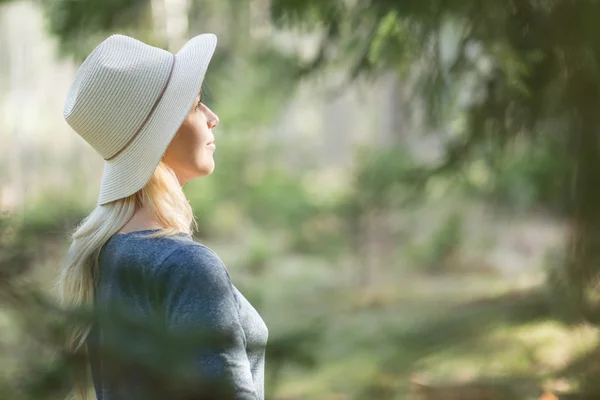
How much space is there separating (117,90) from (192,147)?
0.15m

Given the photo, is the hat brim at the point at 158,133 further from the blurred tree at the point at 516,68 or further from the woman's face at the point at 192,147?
the blurred tree at the point at 516,68

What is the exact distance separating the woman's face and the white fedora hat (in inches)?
Result: 1.7

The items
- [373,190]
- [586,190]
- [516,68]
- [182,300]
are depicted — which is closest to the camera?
[182,300]

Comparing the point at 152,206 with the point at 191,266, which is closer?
the point at 191,266

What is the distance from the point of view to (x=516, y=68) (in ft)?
7.32

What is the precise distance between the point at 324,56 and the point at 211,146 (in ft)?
7.04

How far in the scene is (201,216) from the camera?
27.5 feet

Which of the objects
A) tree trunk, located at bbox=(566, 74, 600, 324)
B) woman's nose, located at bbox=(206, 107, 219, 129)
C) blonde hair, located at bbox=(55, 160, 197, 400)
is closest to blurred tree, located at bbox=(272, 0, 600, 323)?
tree trunk, located at bbox=(566, 74, 600, 324)

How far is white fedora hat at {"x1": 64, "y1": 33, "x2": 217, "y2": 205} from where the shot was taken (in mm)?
1117

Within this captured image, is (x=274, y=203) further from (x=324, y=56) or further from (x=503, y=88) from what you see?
(x=503, y=88)

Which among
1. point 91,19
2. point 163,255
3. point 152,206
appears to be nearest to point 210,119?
point 152,206

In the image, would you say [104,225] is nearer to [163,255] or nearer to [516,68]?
[163,255]

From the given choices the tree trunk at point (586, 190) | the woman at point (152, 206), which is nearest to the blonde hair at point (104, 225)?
the woman at point (152, 206)

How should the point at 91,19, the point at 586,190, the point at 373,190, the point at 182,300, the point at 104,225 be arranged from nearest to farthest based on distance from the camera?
the point at 182,300
the point at 104,225
the point at 586,190
the point at 91,19
the point at 373,190
